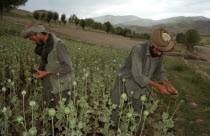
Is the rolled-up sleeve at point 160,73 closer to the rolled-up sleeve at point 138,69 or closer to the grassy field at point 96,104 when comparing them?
the rolled-up sleeve at point 138,69

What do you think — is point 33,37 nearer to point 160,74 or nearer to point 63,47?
point 63,47

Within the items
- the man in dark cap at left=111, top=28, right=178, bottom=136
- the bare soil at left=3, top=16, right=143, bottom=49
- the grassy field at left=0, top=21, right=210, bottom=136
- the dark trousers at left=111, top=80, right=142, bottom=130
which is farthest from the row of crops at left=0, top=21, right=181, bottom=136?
the bare soil at left=3, top=16, right=143, bottom=49

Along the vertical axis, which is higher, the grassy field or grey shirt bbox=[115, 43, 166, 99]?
grey shirt bbox=[115, 43, 166, 99]

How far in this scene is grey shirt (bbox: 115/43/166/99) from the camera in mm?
2672

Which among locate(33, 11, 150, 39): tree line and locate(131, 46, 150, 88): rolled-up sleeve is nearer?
locate(131, 46, 150, 88): rolled-up sleeve

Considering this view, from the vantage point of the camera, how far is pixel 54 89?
11.3 ft

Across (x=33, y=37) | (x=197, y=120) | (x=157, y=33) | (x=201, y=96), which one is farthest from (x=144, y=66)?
(x=201, y=96)

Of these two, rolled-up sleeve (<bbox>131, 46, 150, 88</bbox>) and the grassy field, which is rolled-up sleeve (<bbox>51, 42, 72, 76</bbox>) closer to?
the grassy field

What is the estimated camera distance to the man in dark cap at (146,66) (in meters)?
2.39

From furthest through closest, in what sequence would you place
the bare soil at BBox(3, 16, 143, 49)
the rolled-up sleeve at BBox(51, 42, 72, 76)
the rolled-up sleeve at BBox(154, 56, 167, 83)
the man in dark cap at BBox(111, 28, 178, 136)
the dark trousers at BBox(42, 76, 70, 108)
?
the bare soil at BBox(3, 16, 143, 49) → the dark trousers at BBox(42, 76, 70, 108) → the rolled-up sleeve at BBox(51, 42, 72, 76) → the rolled-up sleeve at BBox(154, 56, 167, 83) → the man in dark cap at BBox(111, 28, 178, 136)

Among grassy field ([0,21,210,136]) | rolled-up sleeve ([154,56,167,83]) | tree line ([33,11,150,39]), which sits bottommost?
grassy field ([0,21,210,136])

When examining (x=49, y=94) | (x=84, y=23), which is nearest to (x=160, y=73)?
(x=49, y=94)

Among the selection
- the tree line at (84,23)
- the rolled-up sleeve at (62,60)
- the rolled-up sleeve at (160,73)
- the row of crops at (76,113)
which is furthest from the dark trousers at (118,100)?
the tree line at (84,23)

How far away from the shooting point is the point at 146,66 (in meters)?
2.87
